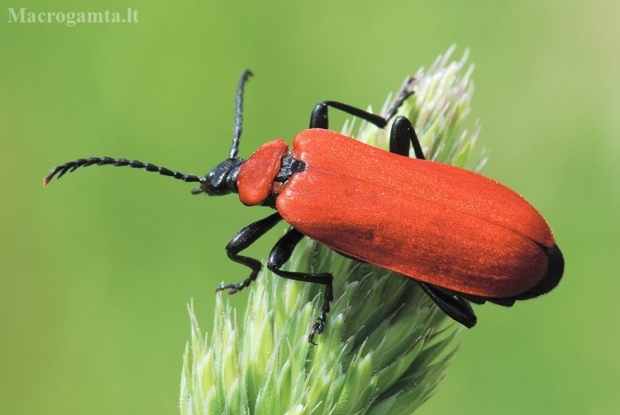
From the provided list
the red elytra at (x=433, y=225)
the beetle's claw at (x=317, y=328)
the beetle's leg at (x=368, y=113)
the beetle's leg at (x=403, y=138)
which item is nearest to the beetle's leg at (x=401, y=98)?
the beetle's leg at (x=368, y=113)

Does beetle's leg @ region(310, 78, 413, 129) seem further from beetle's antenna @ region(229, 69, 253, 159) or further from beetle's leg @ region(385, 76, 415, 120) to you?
beetle's antenna @ region(229, 69, 253, 159)

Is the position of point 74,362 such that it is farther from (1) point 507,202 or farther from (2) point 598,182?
(2) point 598,182

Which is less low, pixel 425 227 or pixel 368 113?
pixel 368 113

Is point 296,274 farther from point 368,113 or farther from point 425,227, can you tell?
point 368,113

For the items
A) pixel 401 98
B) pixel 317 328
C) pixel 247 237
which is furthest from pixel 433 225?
pixel 247 237

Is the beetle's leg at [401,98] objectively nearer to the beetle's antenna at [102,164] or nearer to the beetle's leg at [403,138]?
the beetle's leg at [403,138]

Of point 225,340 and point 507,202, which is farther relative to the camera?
point 507,202

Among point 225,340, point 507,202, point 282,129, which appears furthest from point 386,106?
point 282,129

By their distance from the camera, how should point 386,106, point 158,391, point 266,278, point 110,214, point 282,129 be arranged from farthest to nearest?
point 282,129 < point 110,214 < point 158,391 < point 386,106 < point 266,278
